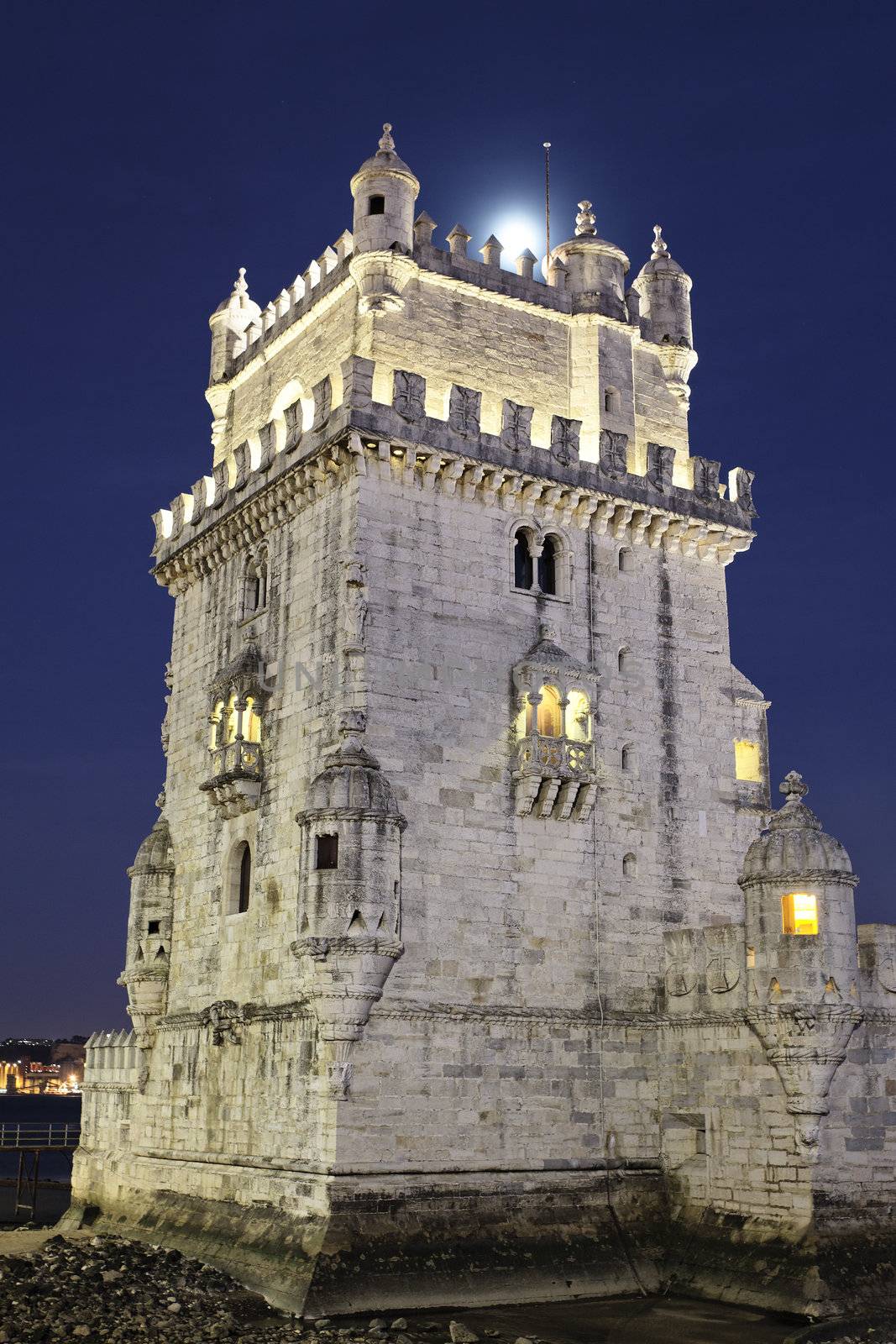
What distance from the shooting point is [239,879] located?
32312 mm

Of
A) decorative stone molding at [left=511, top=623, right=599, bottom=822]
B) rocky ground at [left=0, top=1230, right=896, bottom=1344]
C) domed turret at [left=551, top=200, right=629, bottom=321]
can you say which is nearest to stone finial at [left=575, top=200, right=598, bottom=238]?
domed turret at [left=551, top=200, right=629, bottom=321]

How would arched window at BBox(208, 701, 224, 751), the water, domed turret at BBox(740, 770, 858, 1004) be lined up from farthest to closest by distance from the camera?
the water → arched window at BBox(208, 701, 224, 751) → domed turret at BBox(740, 770, 858, 1004)

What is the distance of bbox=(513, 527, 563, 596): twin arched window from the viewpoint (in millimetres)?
32219

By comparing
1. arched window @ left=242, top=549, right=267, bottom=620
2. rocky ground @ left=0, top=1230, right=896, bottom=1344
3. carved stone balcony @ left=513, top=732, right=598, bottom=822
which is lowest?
rocky ground @ left=0, top=1230, right=896, bottom=1344

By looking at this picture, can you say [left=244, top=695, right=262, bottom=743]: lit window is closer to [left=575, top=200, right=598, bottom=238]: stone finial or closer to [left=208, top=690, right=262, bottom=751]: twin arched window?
A: [left=208, top=690, right=262, bottom=751]: twin arched window

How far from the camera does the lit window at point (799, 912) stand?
92.2 feet

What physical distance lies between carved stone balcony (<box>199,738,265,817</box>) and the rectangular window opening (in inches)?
149

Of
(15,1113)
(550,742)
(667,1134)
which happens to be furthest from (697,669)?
(15,1113)

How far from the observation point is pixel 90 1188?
3634cm

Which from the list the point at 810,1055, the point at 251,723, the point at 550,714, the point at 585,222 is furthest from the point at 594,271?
the point at 810,1055

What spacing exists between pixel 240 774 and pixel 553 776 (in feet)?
21.8

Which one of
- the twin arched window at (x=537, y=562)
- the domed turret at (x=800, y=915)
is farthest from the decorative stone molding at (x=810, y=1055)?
the twin arched window at (x=537, y=562)

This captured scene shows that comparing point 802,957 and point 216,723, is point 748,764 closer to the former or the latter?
point 802,957

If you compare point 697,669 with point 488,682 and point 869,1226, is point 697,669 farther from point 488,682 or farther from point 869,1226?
point 869,1226
